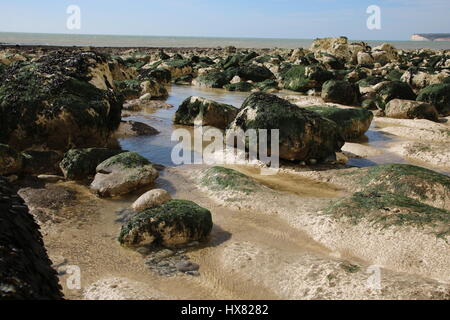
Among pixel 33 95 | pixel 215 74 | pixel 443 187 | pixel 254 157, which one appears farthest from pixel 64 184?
pixel 215 74

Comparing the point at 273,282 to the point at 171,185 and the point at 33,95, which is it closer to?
the point at 171,185

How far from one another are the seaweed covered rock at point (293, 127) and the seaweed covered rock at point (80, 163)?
4.94 m

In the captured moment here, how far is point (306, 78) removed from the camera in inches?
1202

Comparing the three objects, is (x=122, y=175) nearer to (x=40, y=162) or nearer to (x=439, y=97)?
(x=40, y=162)

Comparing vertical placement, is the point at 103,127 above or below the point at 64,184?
above

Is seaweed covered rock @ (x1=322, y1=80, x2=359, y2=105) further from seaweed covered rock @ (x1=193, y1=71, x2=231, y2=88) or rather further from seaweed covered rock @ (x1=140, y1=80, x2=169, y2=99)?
seaweed covered rock @ (x1=193, y1=71, x2=231, y2=88)

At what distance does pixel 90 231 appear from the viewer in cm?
838

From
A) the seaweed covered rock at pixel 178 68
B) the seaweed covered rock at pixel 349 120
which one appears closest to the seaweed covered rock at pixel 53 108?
the seaweed covered rock at pixel 349 120

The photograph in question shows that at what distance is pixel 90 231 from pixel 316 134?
7903mm

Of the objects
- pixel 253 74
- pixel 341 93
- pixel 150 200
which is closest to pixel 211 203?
pixel 150 200

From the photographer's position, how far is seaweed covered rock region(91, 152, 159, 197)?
33.6 ft

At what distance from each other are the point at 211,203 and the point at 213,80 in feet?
80.9

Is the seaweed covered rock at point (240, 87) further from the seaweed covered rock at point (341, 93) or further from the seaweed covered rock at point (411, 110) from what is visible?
the seaweed covered rock at point (411, 110)
